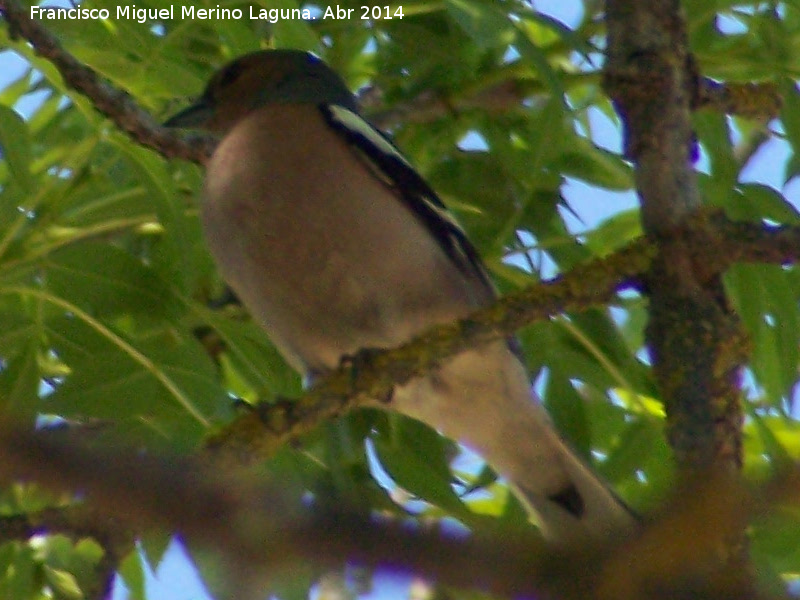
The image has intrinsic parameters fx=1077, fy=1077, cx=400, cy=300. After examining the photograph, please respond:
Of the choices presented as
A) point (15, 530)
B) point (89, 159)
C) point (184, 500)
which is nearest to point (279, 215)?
point (89, 159)

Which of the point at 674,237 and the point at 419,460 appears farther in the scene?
the point at 419,460

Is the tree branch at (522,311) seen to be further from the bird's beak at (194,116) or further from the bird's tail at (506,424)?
the bird's beak at (194,116)

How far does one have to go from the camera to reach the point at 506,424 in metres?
3.54

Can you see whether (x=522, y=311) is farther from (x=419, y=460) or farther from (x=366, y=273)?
(x=419, y=460)

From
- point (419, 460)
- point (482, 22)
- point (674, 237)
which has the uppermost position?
point (482, 22)

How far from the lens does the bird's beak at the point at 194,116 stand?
3.88m

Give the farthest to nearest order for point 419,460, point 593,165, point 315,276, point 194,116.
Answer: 1. point 194,116
2. point 593,165
3. point 419,460
4. point 315,276

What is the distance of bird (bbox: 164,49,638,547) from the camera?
3.22 meters

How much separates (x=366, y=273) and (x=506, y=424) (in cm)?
73

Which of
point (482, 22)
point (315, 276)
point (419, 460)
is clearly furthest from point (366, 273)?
point (482, 22)

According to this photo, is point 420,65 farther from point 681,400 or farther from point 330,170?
point 681,400

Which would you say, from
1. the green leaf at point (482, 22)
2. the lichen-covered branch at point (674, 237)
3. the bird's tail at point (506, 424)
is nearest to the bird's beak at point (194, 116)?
the bird's tail at point (506, 424)

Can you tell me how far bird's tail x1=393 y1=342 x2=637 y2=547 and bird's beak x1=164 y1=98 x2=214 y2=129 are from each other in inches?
51.5

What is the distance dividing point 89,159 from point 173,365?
2.14 ft
